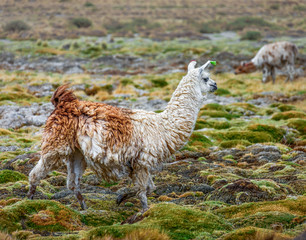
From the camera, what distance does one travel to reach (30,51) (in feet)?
146

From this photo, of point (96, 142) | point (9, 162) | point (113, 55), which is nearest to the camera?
point (96, 142)

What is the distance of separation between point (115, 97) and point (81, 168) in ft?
53.3

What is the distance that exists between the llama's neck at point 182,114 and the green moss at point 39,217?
2445 millimetres

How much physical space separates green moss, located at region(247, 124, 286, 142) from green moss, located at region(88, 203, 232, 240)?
33.1 ft

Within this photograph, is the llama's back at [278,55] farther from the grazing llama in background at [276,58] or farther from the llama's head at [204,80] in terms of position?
the llama's head at [204,80]

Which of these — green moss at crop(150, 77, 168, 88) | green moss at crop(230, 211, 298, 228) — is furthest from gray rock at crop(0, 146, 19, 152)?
green moss at crop(150, 77, 168, 88)

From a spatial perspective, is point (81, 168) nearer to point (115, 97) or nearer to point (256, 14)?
point (115, 97)

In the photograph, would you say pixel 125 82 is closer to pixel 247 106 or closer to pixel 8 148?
pixel 247 106

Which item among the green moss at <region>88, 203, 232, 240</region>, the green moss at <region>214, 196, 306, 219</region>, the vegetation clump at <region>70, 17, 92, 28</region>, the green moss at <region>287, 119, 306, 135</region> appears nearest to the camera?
the green moss at <region>88, 203, 232, 240</region>

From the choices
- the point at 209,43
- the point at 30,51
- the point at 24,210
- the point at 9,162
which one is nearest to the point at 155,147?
the point at 24,210

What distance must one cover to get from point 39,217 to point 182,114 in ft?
11.5

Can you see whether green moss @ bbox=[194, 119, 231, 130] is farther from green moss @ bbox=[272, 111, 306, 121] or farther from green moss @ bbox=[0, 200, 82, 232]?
green moss @ bbox=[0, 200, 82, 232]

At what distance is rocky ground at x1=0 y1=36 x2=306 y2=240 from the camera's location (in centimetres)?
603

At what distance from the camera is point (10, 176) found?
33.1 ft
